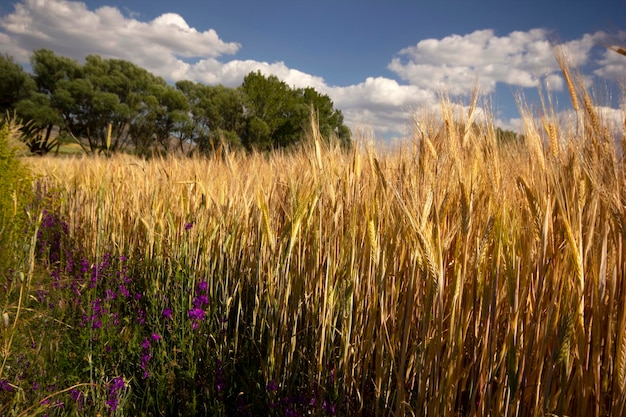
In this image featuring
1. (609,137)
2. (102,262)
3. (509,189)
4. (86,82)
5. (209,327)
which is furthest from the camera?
(86,82)

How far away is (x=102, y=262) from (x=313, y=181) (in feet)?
7.62

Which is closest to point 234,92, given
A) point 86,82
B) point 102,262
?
point 86,82

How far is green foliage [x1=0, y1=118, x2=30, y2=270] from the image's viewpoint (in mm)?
4184

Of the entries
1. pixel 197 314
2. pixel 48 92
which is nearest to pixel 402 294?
pixel 197 314

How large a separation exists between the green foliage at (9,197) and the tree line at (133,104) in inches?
818

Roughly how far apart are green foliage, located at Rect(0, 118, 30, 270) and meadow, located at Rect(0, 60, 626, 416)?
4.46ft

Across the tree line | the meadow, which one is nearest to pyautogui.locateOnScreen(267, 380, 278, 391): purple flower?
the meadow

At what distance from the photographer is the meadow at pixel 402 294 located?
97 cm

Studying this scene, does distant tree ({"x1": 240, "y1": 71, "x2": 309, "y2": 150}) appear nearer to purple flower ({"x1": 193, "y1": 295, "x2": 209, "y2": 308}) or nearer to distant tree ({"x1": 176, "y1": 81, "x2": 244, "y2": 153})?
distant tree ({"x1": 176, "y1": 81, "x2": 244, "y2": 153})

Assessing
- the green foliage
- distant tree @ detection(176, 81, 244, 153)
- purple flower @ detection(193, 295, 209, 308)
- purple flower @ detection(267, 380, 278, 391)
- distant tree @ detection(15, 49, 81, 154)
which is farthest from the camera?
distant tree @ detection(176, 81, 244, 153)

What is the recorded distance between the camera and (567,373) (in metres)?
0.94

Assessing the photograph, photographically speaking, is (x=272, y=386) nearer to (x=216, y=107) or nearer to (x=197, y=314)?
(x=197, y=314)

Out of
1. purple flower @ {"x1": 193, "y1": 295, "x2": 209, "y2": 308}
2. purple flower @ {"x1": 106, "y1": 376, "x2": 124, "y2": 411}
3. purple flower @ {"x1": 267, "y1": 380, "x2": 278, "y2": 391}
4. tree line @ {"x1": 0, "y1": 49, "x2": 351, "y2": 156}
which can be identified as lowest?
purple flower @ {"x1": 106, "y1": 376, "x2": 124, "y2": 411}

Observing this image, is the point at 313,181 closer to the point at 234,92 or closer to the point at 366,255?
the point at 366,255
